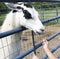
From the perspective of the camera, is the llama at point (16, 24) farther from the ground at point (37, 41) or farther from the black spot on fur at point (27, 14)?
the ground at point (37, 41)

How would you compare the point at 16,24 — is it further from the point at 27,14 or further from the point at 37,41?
the point at 37,41

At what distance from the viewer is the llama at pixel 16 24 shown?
11.9ft

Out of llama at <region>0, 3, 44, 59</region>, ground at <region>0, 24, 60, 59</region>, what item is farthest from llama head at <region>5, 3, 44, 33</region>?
ground at <region>0, 24, 60, 59</region>

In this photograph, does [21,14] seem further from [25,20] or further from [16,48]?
[16,48]

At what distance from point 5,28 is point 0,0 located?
1.74m

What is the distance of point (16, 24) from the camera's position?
3.94m

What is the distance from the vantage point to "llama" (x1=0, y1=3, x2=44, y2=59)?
11.9 feet

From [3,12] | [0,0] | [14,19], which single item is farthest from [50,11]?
[0,0]

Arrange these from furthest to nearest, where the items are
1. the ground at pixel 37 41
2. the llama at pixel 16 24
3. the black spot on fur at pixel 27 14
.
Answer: the ground at pixel 37 41
the black spot on fur at pixel 27 14
the llama at pixel 16 24

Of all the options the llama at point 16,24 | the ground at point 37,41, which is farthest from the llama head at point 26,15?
the ground at point 37,41

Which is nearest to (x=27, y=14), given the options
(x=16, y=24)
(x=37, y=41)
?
(x=16, y=24)

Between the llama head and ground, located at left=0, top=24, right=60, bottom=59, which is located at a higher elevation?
the llama head

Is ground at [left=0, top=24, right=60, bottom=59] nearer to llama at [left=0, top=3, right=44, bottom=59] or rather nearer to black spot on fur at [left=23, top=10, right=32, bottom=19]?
llama at [left=0, top=3, right=44, bottom=59]

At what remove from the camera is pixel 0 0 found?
2395 millimetres
